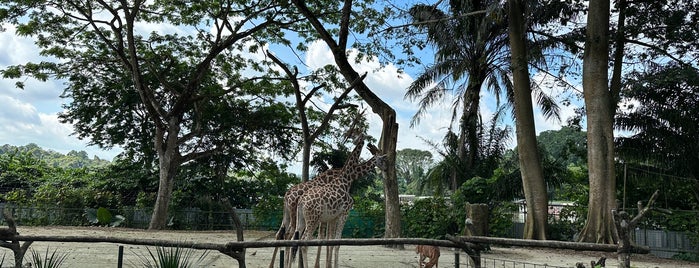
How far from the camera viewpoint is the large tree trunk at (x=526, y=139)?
14.5 metres

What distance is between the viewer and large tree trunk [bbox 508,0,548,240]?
1455cm

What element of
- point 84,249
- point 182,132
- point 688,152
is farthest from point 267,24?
point 688,152

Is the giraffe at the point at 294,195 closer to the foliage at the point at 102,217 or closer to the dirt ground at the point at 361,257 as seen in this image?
the dirt ground at the point at 361,257

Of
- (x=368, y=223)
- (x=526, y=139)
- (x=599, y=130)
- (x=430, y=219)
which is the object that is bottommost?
(x=368, y=223)

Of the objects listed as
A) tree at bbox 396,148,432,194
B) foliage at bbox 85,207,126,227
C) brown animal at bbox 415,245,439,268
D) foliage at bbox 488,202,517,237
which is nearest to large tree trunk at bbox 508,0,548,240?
foliage at bbox 488,202,517,237

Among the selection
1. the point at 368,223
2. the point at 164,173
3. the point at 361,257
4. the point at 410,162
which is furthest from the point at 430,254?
the point at 410,162

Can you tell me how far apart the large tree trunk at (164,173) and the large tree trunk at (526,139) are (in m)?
11.5

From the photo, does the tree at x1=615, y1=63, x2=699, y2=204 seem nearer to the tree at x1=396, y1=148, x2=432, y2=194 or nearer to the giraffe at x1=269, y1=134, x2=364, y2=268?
the giraffe at x1=269, y1=134, x2=364, y2=268

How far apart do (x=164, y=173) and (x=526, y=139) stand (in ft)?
39.3

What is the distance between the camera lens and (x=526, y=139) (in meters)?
15.3

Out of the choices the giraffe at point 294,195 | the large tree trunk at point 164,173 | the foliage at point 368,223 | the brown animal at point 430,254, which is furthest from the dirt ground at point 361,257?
the large tree trunk at point 164,173

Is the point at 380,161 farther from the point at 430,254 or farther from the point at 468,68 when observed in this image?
the point at 468,68

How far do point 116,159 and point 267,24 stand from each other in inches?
375

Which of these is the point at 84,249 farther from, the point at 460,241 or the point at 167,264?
the point at 460,241
